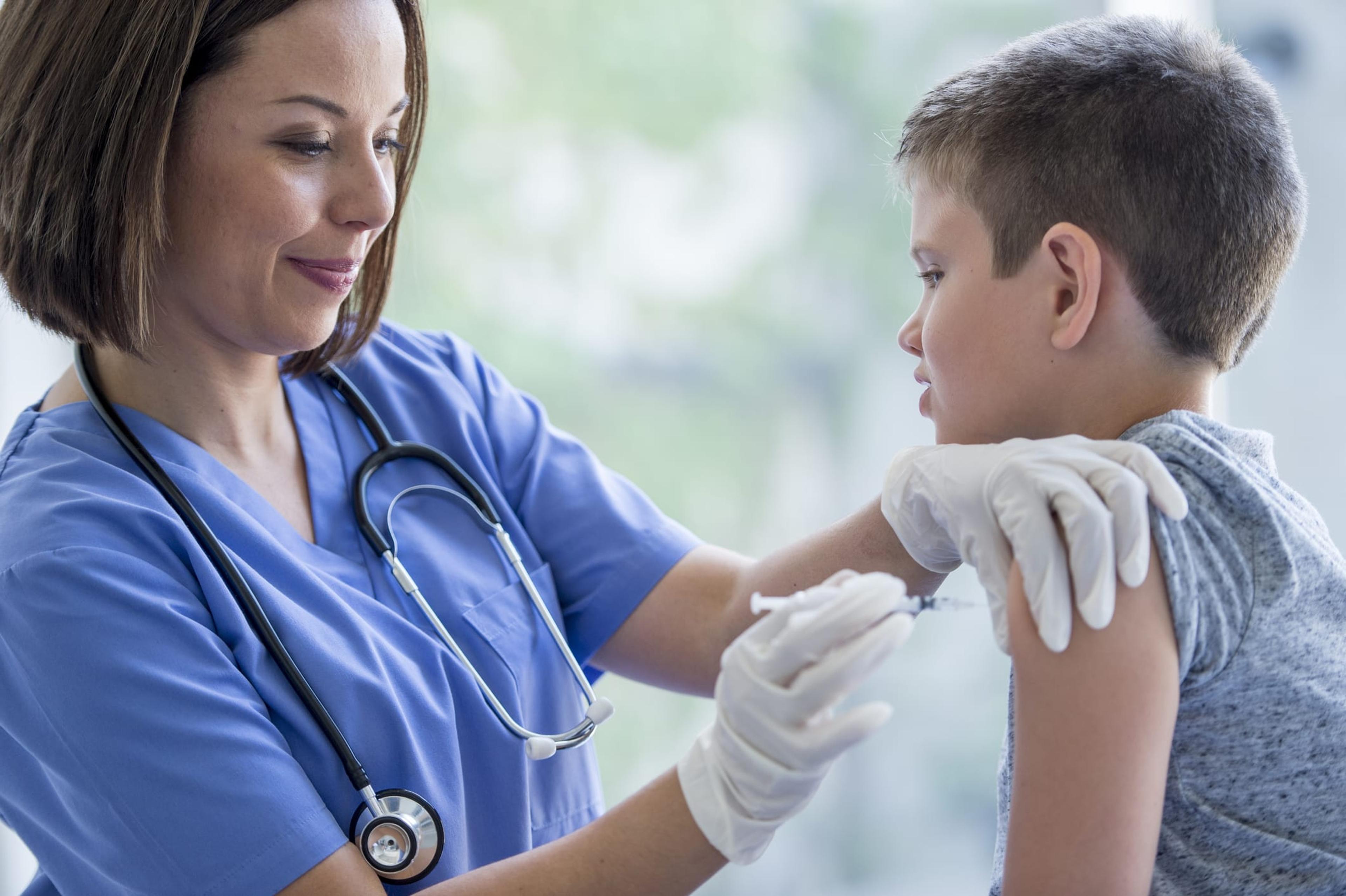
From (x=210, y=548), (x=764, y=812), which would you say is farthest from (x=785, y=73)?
(x=764, y=812)

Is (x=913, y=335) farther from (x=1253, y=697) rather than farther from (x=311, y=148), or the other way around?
(x=311, y=148)

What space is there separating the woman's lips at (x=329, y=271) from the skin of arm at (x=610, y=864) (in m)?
0.60

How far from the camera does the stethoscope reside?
1.07 metres

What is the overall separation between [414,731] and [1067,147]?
850mm

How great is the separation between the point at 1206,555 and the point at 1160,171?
0.33 metres

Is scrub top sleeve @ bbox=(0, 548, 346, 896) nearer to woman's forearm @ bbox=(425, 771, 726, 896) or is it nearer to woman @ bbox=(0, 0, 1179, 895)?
woman @ bbox=(0, 0, 1179, 895)

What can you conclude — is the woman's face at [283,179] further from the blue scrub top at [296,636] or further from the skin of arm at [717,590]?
the skin of arm at [717,590]

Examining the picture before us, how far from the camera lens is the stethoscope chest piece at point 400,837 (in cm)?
106

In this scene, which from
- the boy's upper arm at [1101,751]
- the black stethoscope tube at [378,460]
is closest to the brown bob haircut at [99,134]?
the black stethoscope tube at [378,460]

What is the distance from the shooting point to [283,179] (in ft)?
3.82

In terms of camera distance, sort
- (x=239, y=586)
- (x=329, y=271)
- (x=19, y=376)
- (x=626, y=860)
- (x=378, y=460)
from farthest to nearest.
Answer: (x=19, y=376), (x=378, y=460), (x=329, y=271), (x=239, y=586), (x=626, y=860)

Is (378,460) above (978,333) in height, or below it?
below

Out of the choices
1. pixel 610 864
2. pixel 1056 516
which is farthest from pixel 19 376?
pixel 1056 516

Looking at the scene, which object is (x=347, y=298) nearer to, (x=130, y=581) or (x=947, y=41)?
(x=130, y=581)
